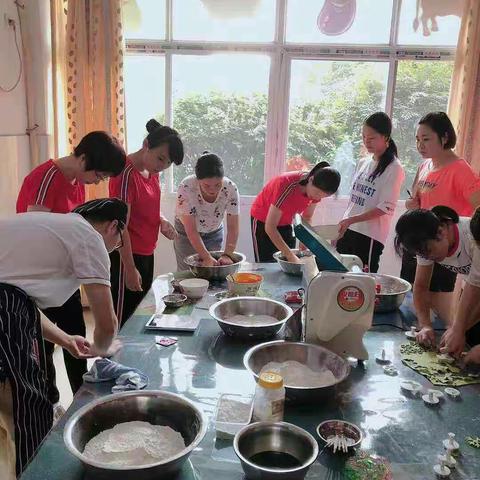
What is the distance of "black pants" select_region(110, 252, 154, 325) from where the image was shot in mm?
2312

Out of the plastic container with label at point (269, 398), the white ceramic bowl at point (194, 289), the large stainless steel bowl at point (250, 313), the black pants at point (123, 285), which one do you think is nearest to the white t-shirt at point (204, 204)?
the black pants at point (123, 285)

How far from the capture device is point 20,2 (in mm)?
2969

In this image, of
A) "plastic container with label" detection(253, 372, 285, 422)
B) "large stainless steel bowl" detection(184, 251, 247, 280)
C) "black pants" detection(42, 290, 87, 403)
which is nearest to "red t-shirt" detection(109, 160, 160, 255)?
"large stainless steel bowl" detection(184, 251, 247, 280)

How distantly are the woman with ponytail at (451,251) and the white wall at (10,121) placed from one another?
2285 millimetres

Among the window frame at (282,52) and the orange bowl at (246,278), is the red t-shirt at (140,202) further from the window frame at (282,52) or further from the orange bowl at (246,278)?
the window frame at (282,52)

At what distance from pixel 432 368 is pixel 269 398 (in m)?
0.65

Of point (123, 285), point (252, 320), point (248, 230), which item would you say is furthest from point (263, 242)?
point (252, 320)

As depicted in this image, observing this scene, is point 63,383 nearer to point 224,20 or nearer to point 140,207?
point 140,207

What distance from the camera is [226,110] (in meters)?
3.73

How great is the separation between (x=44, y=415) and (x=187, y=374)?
1.51 feet

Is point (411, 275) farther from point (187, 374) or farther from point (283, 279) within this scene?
point (187, 374)

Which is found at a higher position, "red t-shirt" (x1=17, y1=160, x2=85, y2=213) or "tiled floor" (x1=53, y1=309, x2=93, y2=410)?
"red t-shirt" (x1=17, y1=160, x2=85, y2=213)

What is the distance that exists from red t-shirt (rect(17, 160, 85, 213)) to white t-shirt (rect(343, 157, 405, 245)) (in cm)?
172

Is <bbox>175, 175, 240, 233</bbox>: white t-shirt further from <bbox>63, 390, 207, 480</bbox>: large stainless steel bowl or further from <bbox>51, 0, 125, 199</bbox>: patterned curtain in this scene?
<bbox>63, 390, 207, 480</bbox>: large stainless steel bowl
